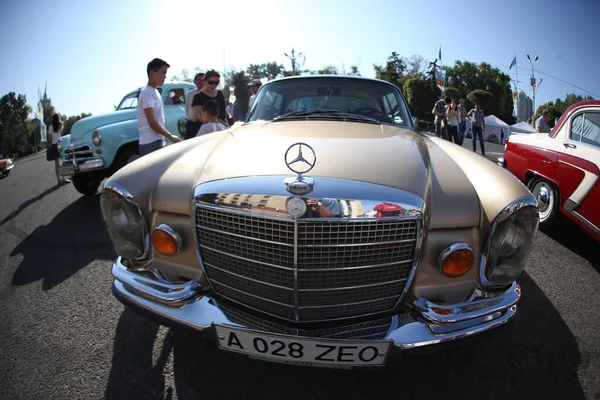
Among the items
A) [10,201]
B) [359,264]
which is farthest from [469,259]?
[10,201]

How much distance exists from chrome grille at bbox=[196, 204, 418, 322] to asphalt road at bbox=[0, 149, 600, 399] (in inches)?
13.9

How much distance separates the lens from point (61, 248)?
3.75 metres

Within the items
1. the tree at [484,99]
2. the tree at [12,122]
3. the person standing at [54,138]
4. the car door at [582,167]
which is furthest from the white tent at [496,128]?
the tree at [12,122]

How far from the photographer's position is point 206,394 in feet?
5.86

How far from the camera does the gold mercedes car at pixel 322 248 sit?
60.9 inches

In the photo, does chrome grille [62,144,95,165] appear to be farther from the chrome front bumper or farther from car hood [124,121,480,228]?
the chrome front bumper

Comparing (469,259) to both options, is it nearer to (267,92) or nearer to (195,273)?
(195,273)

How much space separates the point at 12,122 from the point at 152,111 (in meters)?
29.8

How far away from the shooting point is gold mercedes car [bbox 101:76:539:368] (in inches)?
60.9

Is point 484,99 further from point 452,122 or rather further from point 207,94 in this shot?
point 207,94

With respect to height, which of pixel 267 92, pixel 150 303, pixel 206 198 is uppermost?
pixel 267 92

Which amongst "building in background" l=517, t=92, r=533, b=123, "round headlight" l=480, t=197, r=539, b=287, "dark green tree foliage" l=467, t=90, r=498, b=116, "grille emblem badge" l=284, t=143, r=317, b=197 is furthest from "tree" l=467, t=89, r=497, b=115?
"grille emblem badge" l=284, t=143, r=317, b=197

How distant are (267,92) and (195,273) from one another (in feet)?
6.71

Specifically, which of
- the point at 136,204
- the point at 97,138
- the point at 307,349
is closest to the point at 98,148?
the point at 97,138
